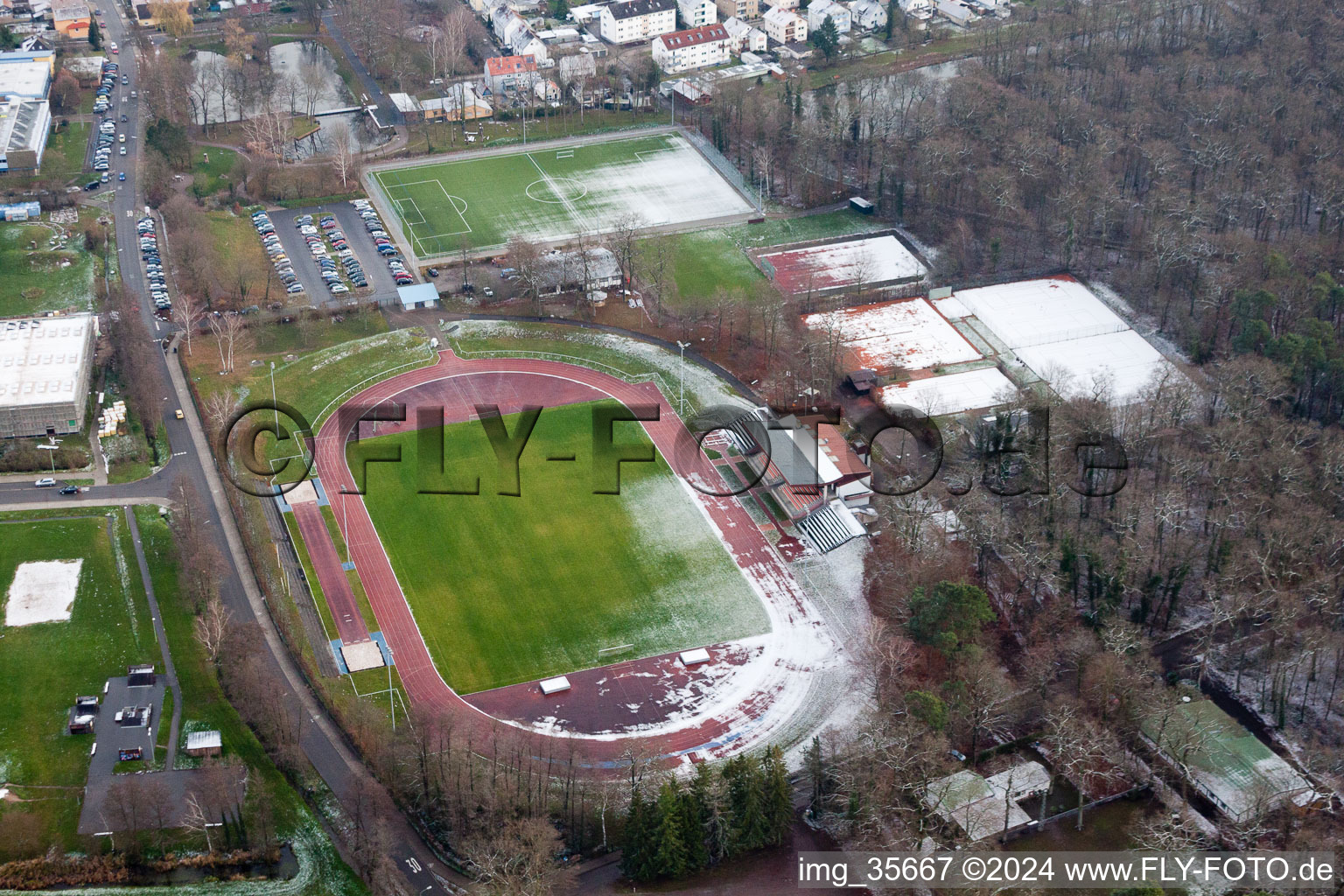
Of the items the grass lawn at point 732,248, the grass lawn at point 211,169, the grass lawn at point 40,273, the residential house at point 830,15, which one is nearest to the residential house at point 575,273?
the grass lawn at point 732,248

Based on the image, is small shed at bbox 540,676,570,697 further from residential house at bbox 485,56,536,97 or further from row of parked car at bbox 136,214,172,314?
residential house at bbox 485,56,536,97

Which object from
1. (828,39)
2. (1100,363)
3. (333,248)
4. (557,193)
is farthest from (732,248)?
(828,39)

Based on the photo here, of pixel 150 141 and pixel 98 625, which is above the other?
pixel 150 141

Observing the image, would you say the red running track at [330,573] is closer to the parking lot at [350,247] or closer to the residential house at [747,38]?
the parking lot at [350,247]

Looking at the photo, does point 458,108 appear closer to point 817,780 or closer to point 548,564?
point 548,564

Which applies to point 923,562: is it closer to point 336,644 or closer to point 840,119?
point 336,644

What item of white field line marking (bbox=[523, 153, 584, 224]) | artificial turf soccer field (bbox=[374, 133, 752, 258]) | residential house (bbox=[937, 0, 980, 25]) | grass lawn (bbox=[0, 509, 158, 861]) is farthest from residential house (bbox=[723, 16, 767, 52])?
grass lawn (bbox=[0, 509, 158, 861])

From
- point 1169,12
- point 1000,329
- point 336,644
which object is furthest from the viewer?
point 1169,12

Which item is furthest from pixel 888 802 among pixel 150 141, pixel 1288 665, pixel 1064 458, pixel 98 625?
pixel 150 141
